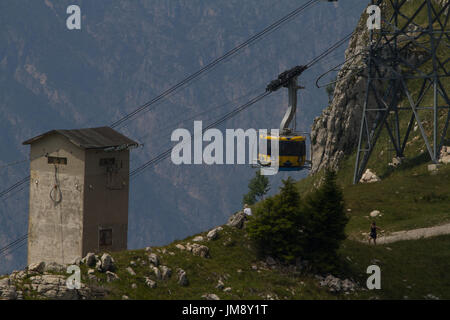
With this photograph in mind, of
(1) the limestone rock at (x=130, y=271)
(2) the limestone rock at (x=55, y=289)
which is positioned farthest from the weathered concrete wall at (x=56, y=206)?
(2) the limestone rock at (x=55, y=289)

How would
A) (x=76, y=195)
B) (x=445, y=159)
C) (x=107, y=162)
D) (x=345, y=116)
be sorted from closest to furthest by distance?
(x=76, y=195) < (x=107, y=162) < (x=445, y=159) < (x=345, y=116)

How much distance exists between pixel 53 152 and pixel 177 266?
49.4ft

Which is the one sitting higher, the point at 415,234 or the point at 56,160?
the point at 56,160

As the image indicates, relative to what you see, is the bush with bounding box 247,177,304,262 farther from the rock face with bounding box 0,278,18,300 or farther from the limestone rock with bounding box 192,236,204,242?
the rock face with bounding box 0,278,18,300

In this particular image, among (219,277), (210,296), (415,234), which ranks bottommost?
(210,296)

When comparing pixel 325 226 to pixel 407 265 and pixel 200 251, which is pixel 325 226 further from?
pixel 407 265

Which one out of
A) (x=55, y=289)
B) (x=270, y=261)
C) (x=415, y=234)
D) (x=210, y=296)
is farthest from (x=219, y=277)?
(x=415, y=234)

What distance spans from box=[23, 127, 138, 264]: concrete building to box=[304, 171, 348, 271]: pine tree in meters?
13.2

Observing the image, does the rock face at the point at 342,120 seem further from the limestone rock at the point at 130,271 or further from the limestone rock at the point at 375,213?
the limestone rock at the point at 130,271

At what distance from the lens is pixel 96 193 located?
54688 millimetres

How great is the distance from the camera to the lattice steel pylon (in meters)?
78.7

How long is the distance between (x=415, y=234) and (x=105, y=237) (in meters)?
22.1

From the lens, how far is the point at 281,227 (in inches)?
1914

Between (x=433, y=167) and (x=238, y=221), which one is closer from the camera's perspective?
(x=238, y=221)
